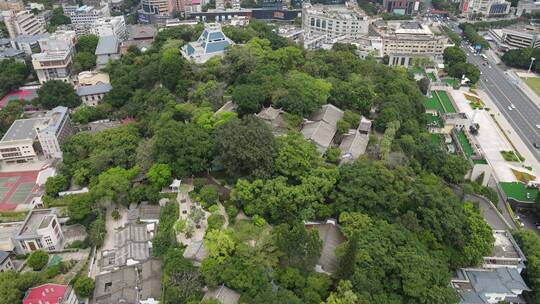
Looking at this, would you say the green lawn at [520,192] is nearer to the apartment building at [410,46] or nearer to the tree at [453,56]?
the tree at [453,56]

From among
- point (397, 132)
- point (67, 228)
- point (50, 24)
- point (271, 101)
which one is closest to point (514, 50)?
point (397, 132)

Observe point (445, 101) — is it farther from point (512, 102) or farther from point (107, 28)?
point (107, 28)

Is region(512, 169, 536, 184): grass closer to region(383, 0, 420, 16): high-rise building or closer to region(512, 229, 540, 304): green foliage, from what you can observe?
region(512, 229, 540, 304): green foliage

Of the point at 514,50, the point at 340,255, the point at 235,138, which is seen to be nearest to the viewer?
the point at 340,255

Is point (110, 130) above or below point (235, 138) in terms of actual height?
below

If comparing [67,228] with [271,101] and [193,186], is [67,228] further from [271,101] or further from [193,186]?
[271,101]

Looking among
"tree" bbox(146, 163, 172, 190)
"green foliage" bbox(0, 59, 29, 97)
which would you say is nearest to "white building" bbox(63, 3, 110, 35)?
"green foliage" bbox(0, 59, 29, 97)
